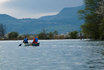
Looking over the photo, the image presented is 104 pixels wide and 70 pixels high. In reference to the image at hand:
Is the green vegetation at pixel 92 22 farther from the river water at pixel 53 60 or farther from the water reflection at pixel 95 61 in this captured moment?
the water reflection at pixel 95 61

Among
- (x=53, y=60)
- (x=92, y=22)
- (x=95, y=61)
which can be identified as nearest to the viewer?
(x=95, y=61)

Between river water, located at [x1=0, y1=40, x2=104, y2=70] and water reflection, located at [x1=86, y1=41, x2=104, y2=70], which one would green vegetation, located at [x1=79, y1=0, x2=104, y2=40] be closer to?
river water, located at [x1=0, y1=40, x2=104, y2=70]

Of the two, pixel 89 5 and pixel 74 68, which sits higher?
pixel 89 5

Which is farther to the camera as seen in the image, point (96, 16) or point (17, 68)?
point (96, 16)

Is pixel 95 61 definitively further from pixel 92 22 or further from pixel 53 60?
pixel 92 22

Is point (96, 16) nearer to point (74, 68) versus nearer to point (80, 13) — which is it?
point (80, 13)

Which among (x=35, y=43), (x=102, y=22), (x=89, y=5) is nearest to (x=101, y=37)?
(x=102, y=22)

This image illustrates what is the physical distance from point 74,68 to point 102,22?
258ft

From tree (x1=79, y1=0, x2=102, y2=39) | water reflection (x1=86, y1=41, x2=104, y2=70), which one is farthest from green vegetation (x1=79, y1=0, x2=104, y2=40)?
water reflection (x1=86, y1=41, x2=104, y2=70)

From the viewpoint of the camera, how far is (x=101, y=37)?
10538 cm

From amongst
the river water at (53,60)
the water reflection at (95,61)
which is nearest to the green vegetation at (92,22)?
the river water at (53,60)

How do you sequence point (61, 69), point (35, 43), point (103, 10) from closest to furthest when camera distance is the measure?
point (61, 69) → point (35, 43) → point (103, 10)

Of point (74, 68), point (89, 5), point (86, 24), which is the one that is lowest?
point (74, 68)

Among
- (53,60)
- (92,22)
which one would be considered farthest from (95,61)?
(92,22)
